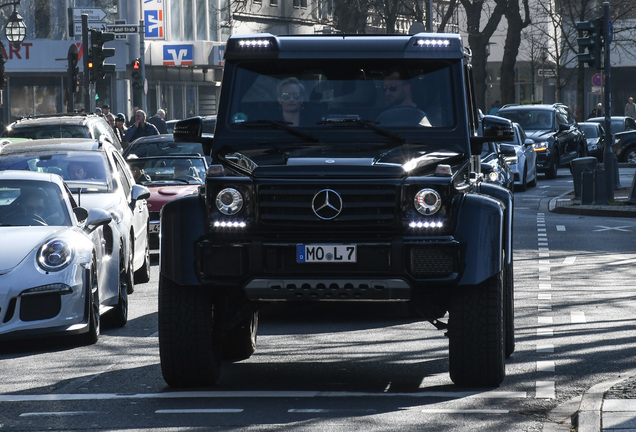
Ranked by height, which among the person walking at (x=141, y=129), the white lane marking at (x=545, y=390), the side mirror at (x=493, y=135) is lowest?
the white lane marking at (x=545, y=390)

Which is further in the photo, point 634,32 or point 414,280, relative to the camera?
point 634,32

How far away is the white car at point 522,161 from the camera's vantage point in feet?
105

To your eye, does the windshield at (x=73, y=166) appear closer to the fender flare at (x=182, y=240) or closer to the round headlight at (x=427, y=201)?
the fender flare at (x=182, y=240)

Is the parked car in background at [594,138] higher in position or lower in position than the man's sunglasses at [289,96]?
lower

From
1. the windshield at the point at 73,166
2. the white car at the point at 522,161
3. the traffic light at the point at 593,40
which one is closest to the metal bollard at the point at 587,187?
the traffic light at the point at 593,40

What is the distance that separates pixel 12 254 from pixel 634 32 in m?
77.4

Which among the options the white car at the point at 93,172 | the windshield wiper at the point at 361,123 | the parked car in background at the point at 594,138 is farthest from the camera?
the parked car in background at the point at 594,138

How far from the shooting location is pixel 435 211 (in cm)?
870

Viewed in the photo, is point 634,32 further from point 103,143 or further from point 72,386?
point 72,386

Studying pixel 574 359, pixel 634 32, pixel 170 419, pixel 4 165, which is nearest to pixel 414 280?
pixel 170 419

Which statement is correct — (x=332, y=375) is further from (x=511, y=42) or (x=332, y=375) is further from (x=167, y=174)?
(x=511, y=42)

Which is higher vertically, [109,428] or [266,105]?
[266,105]

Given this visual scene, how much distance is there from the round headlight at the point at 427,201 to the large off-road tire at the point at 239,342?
2068 millimetres

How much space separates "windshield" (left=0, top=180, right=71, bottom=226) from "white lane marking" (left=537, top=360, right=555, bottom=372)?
3.87 metres
